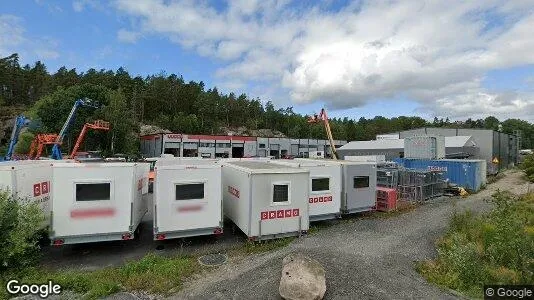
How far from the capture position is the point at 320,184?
1323 centimetres

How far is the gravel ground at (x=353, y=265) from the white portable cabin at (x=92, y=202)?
358cm

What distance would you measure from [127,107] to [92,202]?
6123 cm

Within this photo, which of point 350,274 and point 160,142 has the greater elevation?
point 160,142

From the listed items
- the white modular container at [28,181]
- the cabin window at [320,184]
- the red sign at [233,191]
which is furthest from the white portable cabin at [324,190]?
the white modular container at [28,181]

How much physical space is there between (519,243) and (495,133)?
41.8 meters

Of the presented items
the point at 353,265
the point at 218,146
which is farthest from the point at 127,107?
the point at 353,265

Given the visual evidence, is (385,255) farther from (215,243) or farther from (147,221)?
(147,221)

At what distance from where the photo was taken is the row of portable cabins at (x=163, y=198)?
9711 mm

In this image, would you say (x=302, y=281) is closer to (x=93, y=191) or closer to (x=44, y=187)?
(x=93, y=191)

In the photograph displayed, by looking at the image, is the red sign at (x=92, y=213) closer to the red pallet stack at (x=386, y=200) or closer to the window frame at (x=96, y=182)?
the window frame at (x=96, y=182)

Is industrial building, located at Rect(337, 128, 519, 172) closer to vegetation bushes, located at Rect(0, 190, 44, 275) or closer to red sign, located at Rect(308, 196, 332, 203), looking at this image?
red sign, located at Rect(308, 196, 332, 203)

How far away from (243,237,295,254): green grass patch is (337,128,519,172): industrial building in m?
30.3

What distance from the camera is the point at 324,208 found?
43.6ft

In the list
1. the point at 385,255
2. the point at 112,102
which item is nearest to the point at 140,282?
the point at 385,255
